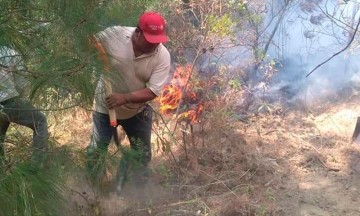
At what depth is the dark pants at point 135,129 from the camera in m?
2.98

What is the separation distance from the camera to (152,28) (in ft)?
8.64

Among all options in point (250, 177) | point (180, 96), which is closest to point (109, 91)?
point (250, 177)

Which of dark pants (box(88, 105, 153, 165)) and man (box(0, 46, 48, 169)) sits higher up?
man (box(0, 46, 48, 169))

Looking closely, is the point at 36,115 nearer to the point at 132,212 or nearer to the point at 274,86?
Answer: the point at 132,212

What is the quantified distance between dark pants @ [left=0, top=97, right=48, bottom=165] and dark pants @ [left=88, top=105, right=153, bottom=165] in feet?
2.11

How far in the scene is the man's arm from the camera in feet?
8.22

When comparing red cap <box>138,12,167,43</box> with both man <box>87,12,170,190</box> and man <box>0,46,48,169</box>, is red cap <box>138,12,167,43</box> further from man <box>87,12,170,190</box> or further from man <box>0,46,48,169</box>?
man <box>0,46,48,169</box>

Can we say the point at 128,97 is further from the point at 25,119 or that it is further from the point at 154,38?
the point at 25,119

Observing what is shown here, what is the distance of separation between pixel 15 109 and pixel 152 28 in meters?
1.00

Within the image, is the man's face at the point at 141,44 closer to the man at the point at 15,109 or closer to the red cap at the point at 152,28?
the red cap at the point at 152,28

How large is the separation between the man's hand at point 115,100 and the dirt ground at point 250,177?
291 mm

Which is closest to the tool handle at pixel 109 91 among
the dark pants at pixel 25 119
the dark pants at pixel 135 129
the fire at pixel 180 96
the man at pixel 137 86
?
the man at pixel 137 86

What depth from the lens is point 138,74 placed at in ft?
9.39

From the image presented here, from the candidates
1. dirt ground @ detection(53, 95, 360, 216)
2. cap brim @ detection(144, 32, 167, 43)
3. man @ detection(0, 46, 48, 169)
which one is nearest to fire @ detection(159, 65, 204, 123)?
dirt ground @ detection(53, 95, 360, 216)
